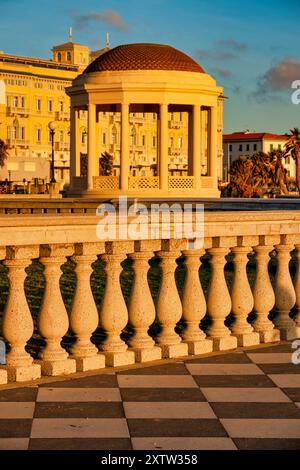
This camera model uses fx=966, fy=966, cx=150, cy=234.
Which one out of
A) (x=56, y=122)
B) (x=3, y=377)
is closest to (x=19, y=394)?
(x=3, y=377)

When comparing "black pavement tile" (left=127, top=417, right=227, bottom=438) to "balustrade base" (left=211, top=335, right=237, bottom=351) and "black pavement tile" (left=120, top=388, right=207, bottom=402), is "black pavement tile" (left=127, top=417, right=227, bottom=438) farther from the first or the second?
"balustrade base" (left=211, top=335, right=237, bottom=351)

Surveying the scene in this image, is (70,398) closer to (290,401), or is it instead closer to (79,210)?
(290,401)

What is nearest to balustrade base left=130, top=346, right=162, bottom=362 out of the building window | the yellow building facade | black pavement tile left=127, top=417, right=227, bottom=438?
black pavement tile left=127, top=417, right=227, bottom=438

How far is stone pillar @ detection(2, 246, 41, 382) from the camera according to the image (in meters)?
6.82

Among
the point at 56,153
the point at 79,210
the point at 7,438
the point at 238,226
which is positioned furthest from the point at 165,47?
the point at 56,153

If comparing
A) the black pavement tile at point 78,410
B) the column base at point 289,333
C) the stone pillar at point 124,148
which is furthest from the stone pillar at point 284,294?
the stone pillar at point 124,148

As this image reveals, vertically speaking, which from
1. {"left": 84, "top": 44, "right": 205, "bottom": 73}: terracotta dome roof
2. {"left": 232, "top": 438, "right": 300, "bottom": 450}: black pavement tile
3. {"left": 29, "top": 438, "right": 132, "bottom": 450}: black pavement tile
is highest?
{"left": 84, "top": 44, "right": 205, "bottom": 73}: terracotta dome roof

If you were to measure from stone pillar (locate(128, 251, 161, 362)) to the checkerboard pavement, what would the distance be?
168mm

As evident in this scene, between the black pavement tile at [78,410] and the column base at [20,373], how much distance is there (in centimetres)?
66

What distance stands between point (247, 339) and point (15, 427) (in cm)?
330

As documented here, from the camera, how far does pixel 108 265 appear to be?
7477mm

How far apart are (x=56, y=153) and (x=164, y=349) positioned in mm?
129924

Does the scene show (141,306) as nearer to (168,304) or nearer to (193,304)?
(168,304)

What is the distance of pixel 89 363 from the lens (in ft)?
24.4
